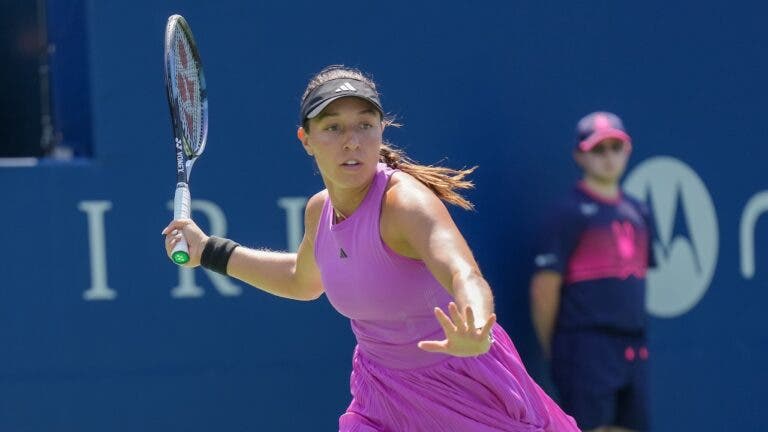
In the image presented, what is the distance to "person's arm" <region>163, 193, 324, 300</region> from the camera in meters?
3.87

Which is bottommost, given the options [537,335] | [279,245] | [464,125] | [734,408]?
[734,408]

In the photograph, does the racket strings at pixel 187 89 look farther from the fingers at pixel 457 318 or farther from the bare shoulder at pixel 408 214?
the fingers at pixel 457 318

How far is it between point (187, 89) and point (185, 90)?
3 centimetres

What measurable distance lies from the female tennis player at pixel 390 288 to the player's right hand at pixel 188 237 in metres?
0.52

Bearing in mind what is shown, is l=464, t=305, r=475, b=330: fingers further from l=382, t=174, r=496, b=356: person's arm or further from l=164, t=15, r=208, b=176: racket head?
l=164, t=15, r=208, b=176: racket head

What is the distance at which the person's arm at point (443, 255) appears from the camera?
279 cm

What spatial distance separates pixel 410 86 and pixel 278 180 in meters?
0.63

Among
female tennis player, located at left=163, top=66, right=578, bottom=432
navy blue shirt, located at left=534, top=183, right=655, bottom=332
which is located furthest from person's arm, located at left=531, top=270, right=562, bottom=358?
female tennis player, located at left=163, top=66, right=578, bottom=432

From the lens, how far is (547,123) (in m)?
5.66

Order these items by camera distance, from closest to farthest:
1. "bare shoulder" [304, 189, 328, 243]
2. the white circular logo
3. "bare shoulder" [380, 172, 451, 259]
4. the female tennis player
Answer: "bare shoulder" [380, 172, 451, 259], the female tennis player, "bare shoulder" [304, 189, 328, 243], the white circular logo

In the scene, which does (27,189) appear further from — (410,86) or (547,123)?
(547,123)

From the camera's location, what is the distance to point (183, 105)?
426 cm

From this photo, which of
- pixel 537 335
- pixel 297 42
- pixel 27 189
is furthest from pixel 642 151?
A: pixel 27 189

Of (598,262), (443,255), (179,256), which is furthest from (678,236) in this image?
(443,255)
